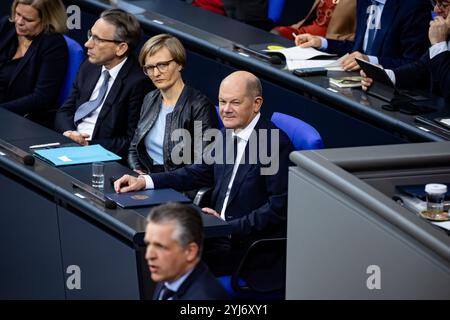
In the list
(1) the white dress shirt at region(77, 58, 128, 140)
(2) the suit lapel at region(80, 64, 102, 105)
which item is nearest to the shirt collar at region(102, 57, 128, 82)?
(1) the white dress shirt at region(77, 58, 128, 140)

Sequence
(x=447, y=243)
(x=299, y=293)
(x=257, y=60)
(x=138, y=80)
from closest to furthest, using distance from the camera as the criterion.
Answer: (x=447, y=243)
(x=299, y=293)
(x=138, y=80)
(x=257, y=60)

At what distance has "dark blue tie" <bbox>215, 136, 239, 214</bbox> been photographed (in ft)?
17.7

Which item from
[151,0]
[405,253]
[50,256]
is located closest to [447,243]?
[405,253]

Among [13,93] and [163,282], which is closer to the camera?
[163,282]

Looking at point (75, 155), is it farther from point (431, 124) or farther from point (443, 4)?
point (443, 4)

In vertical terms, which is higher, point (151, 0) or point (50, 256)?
point (151, 0)

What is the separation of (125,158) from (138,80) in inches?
15.9

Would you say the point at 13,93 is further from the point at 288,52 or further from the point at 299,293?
the point at 299,293

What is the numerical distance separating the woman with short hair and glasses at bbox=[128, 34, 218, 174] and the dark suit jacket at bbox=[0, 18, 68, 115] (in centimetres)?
102

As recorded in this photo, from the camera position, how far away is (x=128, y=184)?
5352 mm

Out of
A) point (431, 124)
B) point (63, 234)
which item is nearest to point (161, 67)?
point (63, 234)

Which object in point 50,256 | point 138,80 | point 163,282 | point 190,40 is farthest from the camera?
point 190,40

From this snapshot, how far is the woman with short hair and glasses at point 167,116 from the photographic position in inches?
231

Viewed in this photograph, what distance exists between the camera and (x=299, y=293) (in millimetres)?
4492
